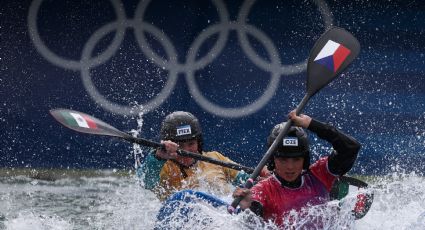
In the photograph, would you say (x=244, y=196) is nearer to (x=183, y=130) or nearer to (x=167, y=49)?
(x=183, y=130)

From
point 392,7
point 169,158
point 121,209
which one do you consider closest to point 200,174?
point 169,158

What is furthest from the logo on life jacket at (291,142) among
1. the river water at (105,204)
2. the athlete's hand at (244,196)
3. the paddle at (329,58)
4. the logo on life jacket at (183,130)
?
the logo on life jacket at (183,130)

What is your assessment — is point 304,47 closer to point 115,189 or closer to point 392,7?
point 392,7

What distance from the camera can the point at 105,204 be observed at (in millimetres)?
8719

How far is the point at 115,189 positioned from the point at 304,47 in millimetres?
2221

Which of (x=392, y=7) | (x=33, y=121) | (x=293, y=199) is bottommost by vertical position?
(x=293, y=199)

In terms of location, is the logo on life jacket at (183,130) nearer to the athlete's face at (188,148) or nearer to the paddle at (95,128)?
the athlete's face at (188,148)

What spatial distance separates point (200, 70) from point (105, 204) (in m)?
1.81

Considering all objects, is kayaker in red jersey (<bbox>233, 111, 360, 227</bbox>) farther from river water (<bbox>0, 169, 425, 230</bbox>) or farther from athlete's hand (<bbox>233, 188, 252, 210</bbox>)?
river water (<bbox>0, 169, 425, 230</bbox>)

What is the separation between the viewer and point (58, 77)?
988 cm

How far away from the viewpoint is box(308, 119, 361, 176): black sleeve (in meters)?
5.99

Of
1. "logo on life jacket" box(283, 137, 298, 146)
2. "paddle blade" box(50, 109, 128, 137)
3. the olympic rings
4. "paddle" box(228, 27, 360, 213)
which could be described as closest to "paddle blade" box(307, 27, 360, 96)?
"paddle" box(228, 27, 360, 213)

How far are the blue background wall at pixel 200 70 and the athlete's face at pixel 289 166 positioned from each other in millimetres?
3835

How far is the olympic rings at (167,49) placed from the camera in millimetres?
9852
